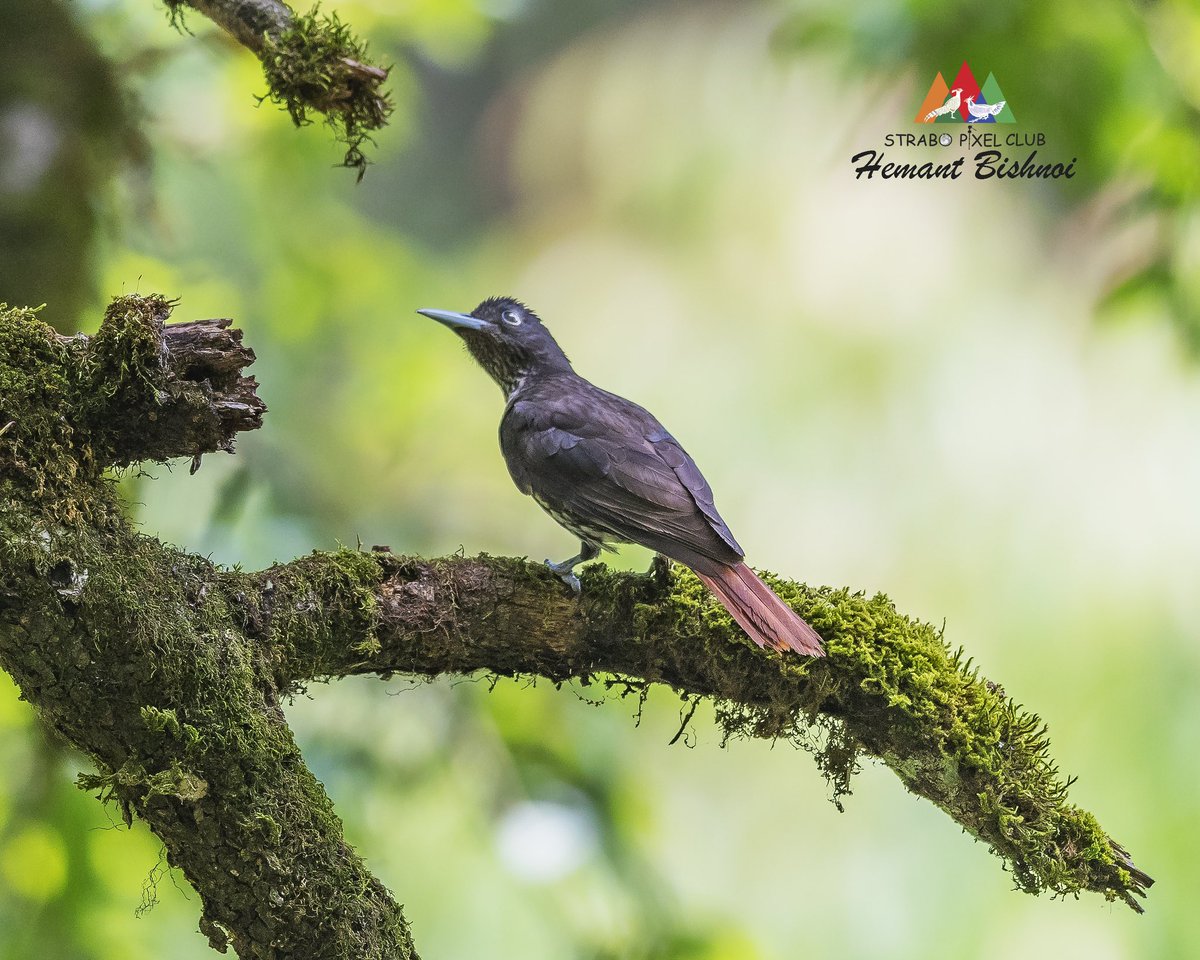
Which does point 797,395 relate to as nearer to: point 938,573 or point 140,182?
point 938,573

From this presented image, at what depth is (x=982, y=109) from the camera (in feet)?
17.2

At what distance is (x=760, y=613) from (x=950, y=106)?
11.4ft

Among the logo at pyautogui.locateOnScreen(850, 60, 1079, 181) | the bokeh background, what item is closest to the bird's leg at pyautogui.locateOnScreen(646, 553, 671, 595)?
the bokeh background

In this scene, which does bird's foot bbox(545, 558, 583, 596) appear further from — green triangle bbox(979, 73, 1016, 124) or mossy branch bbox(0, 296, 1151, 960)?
green triangle bbox(979, 73, 1016, 124)

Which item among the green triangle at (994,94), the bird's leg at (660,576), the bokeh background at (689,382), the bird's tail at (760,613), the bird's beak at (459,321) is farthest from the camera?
the green triangle at (994,94)

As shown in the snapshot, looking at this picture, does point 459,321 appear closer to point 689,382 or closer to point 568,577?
point 568,577

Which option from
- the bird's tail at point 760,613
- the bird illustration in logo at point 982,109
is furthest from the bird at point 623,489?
the bird illustration in logo at point 982,109

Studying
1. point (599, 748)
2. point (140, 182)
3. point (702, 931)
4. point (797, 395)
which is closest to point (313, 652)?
point (599, 748)

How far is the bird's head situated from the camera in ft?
13.0

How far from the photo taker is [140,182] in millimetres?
4488

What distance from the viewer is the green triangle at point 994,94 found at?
16.3 feet

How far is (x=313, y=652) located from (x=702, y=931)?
7.85ft

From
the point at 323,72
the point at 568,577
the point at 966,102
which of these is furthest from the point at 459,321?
the point at 966,102

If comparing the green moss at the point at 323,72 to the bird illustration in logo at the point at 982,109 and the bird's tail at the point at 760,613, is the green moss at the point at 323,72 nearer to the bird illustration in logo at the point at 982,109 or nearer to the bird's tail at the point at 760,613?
the bird's tail at the point at 760,613
